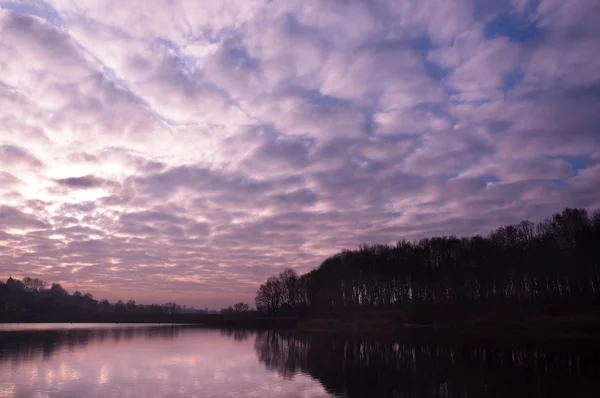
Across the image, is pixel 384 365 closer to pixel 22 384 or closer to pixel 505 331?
pixel 22 384

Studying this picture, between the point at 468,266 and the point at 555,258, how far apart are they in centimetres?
1980

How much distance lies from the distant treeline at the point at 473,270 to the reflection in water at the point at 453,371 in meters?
49.0

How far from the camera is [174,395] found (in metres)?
21.8

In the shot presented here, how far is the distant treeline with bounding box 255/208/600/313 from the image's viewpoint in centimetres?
8294

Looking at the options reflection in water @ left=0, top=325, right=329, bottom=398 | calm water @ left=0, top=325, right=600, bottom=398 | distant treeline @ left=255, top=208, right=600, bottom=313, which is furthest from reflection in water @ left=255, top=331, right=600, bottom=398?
distant treeline @ left=255, top=208, right=600, bottom=313

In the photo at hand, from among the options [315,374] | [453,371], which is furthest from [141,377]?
[453,371]

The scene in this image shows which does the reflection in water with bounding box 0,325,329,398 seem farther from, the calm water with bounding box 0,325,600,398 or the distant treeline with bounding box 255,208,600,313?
the distant treeline with bounding box 255,208,600,313

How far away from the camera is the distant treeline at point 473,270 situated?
82938mm

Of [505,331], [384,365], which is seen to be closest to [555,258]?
[505,331]

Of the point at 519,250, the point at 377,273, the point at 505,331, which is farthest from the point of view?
the point at 377,273

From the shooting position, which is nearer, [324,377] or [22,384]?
[22,384]

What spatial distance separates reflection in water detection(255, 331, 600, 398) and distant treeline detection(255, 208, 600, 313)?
161ft

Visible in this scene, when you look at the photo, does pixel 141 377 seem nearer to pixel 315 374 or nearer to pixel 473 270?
pixel 315 374

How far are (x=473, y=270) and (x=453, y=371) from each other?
75354 mm
